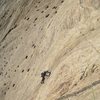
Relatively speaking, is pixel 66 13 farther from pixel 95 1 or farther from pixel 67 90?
pixel 67 90

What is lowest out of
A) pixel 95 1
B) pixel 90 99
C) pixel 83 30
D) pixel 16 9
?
pixel 90 99

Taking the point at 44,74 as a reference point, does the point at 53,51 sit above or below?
above

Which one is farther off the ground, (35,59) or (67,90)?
(35,59)

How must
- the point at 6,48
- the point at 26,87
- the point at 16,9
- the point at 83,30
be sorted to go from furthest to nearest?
the point at 16,9
the point at 6,48
the point at 26,87
the point at 83,30

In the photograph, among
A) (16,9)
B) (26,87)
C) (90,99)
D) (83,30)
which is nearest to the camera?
(90,99)

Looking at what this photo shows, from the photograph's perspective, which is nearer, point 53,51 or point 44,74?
point 44,74

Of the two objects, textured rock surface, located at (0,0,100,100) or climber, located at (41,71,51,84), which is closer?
textured rock surface, located at (0,0,100,100)

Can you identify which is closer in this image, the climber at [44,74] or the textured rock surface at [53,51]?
the textured rock surface at [53,51]

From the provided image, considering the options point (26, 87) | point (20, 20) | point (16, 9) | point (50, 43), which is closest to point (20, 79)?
point (26, 87)
